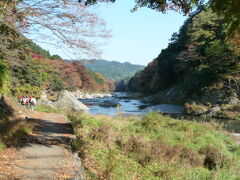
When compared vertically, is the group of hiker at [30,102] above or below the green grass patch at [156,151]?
above

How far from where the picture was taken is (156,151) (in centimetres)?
1012

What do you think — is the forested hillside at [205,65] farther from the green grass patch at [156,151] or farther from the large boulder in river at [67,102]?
the large boulder in river at [67,102]

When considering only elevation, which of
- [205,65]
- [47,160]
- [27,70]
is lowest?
[47,160]

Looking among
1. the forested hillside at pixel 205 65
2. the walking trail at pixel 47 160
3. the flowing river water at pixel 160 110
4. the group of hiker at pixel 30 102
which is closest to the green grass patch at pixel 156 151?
the walking trail at pixel 47 160

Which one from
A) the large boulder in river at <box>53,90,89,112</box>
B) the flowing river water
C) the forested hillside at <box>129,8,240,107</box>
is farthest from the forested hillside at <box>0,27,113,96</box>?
the forested hillside at <box>129,8,240,107</box>

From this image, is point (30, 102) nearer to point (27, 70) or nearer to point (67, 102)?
point (67, 102)

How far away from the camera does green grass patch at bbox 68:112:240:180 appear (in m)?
8.02

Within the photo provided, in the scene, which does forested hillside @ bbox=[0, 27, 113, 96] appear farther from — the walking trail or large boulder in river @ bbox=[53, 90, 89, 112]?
large boulder in river @ bbox=[53, 90, 89, 112]

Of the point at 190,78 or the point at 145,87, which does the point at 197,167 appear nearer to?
the point at 190,78

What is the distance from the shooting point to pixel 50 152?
746cm

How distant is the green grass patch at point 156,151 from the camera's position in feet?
26.3

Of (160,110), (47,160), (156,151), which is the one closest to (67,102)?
(160,110)

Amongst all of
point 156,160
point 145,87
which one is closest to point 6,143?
point 156,160

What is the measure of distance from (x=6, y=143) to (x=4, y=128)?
46.8 inches
